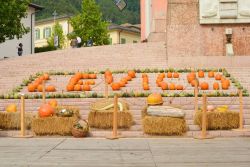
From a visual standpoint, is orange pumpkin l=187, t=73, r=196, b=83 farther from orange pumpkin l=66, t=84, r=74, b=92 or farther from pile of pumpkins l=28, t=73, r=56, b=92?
pile of pumpkins l=28, t=73, r=56, b=92

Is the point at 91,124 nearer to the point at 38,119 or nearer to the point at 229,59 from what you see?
the point at 38,119

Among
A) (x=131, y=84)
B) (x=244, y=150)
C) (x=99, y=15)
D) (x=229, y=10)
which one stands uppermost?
(x=99, y=15)

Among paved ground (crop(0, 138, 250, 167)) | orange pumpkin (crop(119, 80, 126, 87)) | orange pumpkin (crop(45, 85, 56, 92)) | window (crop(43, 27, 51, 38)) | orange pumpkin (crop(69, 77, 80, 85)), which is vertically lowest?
paved ground (crop(0, 138, 250, 167))

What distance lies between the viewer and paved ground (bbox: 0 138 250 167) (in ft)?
29.6

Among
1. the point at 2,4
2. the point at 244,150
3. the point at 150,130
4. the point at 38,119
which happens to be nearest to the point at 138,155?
the point at 244,150

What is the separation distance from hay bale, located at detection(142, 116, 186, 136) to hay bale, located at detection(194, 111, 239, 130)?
87cm

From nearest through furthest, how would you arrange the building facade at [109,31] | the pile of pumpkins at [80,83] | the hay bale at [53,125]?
the hay bale at [53,125] → the pile of pumpkins at [80,83] → the building facade at [109,31]

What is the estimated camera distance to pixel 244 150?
10547mm

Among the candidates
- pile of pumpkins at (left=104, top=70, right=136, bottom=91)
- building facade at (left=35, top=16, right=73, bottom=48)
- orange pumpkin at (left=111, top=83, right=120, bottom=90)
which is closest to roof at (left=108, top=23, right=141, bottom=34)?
building facade at (left=35, top=16, right=73, bottom=48)

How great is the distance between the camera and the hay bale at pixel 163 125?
1323cm

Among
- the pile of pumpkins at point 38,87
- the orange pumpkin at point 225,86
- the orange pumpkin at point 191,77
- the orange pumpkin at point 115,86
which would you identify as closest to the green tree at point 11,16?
the pile of pumpkins at point 38,87

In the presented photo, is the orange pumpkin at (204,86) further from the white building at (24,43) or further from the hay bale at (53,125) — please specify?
the white building at (24,43)

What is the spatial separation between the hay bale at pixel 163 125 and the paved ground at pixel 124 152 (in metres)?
0.52

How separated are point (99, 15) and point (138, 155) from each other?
63.1m
